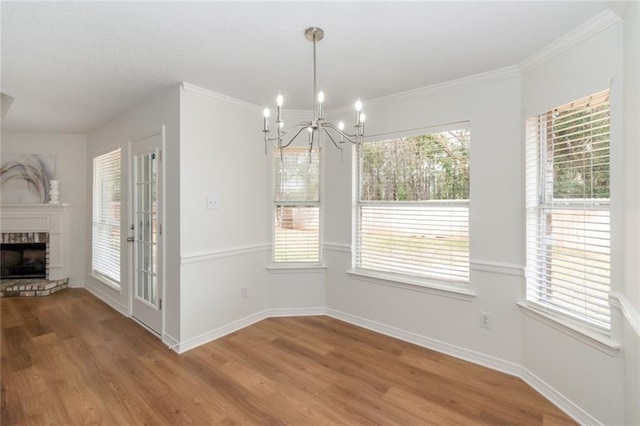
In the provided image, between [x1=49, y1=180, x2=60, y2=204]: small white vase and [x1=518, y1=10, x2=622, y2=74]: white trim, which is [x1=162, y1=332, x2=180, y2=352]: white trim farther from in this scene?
[x1=518, y1=10, x2=622, y2=74]: white trim

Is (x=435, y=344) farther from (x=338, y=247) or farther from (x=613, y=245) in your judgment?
(x=613, y=245)

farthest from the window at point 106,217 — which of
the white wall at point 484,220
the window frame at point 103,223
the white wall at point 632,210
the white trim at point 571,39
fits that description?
the white wall at point 632,210

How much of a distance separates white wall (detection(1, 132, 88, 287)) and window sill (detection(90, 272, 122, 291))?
621 millimetres

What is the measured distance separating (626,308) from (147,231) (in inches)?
154

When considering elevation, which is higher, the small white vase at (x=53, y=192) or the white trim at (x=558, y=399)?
the small white vase at (x=53, y=192)

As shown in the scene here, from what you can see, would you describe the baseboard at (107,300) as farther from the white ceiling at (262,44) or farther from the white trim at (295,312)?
the white ceiling at (262,44)

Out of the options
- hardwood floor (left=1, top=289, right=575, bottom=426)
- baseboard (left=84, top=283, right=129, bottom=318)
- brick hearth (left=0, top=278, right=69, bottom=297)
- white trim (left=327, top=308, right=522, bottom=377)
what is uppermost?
brick hearth (left=0, top=278, right=69, bottom=297)

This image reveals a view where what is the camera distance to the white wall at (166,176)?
115 inches

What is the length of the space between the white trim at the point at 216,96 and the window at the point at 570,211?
2.65m

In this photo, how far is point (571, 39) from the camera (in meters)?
2.01

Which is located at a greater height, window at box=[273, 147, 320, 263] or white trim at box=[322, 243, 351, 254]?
window at box=[273, 147, 320, 263]

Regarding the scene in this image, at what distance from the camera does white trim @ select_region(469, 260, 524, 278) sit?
2.49m

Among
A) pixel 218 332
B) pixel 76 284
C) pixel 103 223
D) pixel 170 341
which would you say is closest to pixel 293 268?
pixel 218 332

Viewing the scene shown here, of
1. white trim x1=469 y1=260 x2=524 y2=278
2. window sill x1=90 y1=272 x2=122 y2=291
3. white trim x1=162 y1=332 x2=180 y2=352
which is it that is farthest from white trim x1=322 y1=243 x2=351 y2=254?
window sill x1=90 y1=272 x2=122 y2=291
